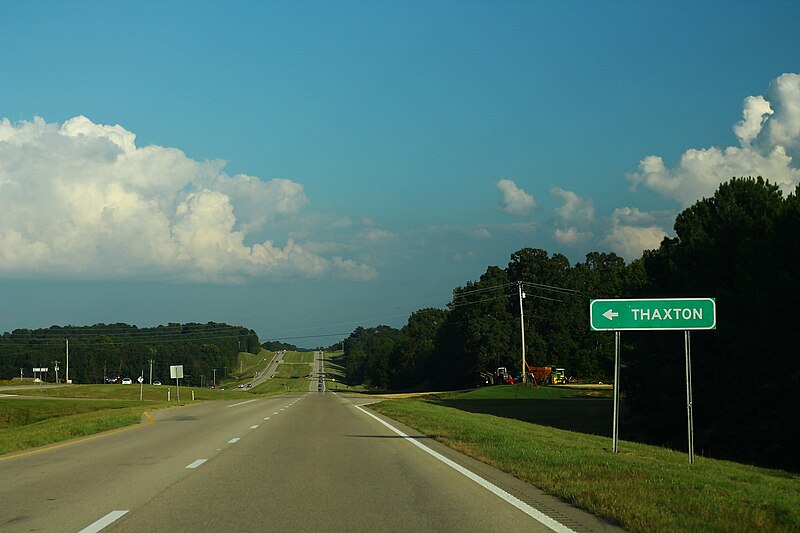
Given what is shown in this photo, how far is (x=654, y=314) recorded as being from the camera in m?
18.4

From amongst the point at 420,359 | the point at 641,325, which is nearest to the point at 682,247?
the point at 641,325

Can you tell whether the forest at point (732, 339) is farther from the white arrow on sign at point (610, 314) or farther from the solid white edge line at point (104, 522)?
the solid white edge line at point (104, 522)

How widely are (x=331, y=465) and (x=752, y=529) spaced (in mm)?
8800

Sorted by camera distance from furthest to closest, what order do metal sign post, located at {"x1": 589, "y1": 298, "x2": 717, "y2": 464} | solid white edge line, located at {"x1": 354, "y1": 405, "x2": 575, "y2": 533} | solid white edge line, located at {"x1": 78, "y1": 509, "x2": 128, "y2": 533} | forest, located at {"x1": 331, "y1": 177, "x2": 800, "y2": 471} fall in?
forest, located at {"x1": 331, "y1": 177, "x2": 800, "y2": 471} < metal sign post, located at {"x1": 589, "y1": 298, "x2": 717, "y2": 464} < solid white edge line, located at {"x1": 354, "y1": 405, "x2": 575, "y2": 533} < solid white edge line, located at {"x1": 78, "y1": 509, "x2": 128, "y2": 533}

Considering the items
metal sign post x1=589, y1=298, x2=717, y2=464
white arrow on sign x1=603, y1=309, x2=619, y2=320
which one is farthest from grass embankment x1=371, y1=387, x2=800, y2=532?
white arrow on sign x1=603, y1=309, x2=619, y2=320

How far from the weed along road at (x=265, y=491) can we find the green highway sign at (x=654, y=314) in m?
4.37

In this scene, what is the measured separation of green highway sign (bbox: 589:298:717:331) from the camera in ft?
59.2

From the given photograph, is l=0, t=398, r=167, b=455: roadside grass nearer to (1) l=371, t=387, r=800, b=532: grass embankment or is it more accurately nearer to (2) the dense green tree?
(1) l=371, t=387, r=800, b=532: grass embankment

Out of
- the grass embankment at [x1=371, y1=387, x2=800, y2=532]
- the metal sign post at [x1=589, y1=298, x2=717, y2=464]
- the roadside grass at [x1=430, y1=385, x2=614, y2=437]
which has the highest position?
the metal sign post at [x1=589, y1=298, x2=717, y2=464]

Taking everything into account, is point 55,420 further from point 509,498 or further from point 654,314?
point 509,498

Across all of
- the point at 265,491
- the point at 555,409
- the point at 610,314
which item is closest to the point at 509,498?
the point at 265,491

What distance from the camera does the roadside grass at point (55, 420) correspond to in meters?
23.9

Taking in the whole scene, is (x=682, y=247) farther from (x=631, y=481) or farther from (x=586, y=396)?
(x=586, y=396)

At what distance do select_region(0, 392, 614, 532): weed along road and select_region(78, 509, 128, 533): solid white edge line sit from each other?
1 cm
